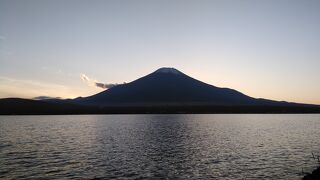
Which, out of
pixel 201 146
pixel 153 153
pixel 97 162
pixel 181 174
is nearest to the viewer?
pixel 181 174

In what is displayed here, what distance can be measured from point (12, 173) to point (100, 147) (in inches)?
836

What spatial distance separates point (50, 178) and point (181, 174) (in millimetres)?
12626

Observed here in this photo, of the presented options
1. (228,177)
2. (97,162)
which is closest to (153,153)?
(97,162)

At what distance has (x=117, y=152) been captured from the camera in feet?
155

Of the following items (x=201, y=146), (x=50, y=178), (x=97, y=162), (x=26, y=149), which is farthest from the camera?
(x=201, y=146)

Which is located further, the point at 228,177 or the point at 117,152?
the point at 117,152

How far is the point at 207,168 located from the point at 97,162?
1299 centimetres

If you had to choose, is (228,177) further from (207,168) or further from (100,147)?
(100,147)

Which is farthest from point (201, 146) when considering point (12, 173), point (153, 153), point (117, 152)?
point (12, 173)

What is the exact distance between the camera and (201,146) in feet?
181

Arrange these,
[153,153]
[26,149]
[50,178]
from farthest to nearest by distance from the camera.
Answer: [26,149] < [153,153] < [50,178]

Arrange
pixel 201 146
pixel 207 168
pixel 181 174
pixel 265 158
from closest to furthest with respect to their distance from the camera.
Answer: pixel 181 174, pixel 207 168, pixel 265 158, pixel 201 146

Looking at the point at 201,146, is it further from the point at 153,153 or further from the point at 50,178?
the point at 50,178

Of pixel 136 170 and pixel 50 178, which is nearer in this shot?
pixel 50 178
